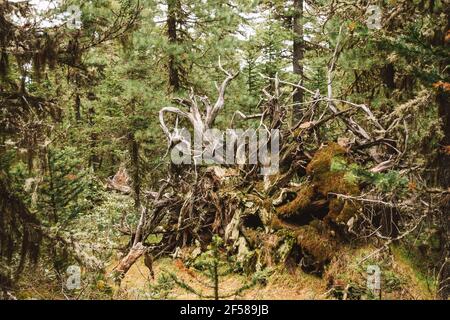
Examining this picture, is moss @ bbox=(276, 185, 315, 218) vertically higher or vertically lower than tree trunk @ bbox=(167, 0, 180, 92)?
lower

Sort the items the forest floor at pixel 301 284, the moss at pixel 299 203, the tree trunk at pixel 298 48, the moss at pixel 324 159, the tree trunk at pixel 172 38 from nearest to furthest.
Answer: the forest floor at pixel 301 284, the moss at pixel 299 203, the moss at pixel 324 159, the tree trunk at pixel 172 38, the tree trunk at pixel 298 48

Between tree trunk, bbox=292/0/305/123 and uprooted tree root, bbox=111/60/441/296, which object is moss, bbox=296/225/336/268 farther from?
tree trunk, bbox=292/0/305/123

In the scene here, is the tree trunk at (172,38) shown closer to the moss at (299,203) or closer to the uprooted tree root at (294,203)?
the uprooted tree root at (294,203)

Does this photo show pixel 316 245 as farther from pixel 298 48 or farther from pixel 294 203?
pixel 298 48

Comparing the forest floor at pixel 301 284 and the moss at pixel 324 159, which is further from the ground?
the moss at pixel 324 159

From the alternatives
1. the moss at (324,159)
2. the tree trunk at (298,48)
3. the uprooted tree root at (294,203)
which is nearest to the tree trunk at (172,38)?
the uprooted tree root at (294,203)

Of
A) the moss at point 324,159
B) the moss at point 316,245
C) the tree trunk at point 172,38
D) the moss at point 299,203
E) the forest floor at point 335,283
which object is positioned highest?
the tree trunk at point 172,38

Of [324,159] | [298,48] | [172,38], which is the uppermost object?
[298,48]

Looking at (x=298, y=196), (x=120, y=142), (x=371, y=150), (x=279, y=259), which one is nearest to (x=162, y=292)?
(x=279, y=259)

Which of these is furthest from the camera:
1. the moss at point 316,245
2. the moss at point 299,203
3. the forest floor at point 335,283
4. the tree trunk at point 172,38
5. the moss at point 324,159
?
the tree trunk at point 172,38

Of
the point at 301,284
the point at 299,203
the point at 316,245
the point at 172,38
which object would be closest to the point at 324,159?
the point at 299,203

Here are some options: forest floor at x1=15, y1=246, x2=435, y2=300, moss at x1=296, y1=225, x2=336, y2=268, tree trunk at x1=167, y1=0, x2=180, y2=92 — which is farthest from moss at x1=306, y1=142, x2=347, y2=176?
tree trunk at x1=167, y1=0, x2=180, y2=92

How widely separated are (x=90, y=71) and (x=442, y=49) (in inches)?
199

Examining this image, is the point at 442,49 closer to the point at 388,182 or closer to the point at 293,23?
the point at 388,182
